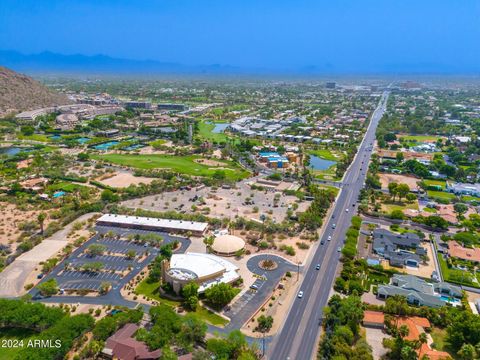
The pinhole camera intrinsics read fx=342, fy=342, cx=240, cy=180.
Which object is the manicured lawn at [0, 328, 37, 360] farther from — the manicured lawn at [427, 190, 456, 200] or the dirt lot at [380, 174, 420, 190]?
the manicured lawn at [427, 190, 456, 200]

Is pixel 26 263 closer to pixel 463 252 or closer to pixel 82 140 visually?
pixel 463 252

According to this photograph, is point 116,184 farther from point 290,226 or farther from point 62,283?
point 290,226

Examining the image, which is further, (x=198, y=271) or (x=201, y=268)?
(x=201, y=268)

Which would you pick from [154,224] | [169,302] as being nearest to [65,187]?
[154,224]

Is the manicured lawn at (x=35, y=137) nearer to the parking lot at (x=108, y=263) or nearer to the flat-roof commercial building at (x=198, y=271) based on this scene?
the parking lot at (x=108, y=263)

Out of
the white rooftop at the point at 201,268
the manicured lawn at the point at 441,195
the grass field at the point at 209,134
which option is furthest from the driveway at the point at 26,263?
the grass field at the point at 209,134
